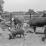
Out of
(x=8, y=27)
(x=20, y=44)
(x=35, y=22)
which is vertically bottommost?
(x=20, y=44)

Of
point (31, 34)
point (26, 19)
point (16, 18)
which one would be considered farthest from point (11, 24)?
point (31, 34)

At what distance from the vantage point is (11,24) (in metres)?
2.18

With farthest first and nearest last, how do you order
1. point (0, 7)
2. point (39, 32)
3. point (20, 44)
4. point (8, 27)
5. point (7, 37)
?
point (0, 7), point (39, 32), point (7, 37), point (8, 27), point (20, 44)

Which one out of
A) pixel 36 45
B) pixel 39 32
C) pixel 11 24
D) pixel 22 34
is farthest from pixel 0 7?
pixel 36 45

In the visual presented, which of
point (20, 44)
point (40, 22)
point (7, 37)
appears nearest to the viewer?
point (40, 22)

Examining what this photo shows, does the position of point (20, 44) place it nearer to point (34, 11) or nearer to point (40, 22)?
point (40, 22)

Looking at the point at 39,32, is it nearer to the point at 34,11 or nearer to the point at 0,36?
the point at 34,11

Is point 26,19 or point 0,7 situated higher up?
point 0,7

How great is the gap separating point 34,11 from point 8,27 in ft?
2.32

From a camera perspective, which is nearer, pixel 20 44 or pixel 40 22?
pixel 40 22

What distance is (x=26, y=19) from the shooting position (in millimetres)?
2158

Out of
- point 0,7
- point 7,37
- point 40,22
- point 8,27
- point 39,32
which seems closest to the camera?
point 40,22

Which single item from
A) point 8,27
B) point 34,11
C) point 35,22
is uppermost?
point 34,11

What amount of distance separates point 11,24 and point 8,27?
0.10 m
